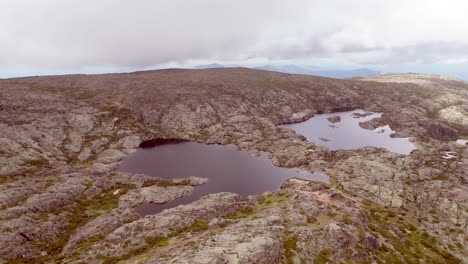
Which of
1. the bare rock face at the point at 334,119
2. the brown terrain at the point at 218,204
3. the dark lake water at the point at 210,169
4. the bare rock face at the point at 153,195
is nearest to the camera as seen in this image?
the brown terrain at the point at 218,204

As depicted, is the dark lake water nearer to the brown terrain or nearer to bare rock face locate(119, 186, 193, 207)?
bare rock face locate(119, 186, 193, 207)

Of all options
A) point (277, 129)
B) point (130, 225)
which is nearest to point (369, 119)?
point (277, 129)

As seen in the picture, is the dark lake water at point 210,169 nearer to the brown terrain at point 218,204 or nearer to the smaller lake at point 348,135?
the brown terrain at point 218,204

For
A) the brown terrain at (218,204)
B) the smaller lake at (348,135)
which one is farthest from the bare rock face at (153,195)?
the smaller lake at (348,135)

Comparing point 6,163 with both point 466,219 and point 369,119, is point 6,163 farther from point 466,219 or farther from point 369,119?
point 369,119

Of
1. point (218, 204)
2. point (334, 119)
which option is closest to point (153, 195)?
point (218, 204)

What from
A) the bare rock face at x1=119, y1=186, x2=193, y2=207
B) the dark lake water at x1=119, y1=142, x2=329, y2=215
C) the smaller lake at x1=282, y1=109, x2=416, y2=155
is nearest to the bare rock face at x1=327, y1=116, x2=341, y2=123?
the smaller lake at x1=282, y1=109, x2=416, y2=155
